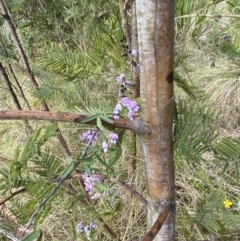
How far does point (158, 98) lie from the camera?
34 cm

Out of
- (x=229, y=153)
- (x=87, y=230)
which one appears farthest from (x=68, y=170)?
(x=87, y=230)

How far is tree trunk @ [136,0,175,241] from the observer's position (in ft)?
0.99

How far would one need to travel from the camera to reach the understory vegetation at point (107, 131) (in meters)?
0.44

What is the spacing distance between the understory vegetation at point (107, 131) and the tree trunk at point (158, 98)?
0.15 ft

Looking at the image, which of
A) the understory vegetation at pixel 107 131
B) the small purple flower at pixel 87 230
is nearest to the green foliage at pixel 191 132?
the understory vegetation at pixel 107 131

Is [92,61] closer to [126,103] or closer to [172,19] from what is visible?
[126,103]

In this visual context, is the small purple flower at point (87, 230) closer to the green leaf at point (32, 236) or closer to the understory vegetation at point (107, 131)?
the understory vegetation at point (107, 131)

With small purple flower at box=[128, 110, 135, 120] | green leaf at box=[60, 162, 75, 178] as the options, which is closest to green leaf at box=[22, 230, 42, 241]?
green leaf at box=[60, 162, 75, 178]

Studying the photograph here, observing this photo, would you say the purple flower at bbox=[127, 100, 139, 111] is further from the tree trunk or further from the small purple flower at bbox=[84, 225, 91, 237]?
the small purple flower at bbox=[84, 225, 91, 237]

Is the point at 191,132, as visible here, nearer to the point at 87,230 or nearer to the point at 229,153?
the point at 229,153

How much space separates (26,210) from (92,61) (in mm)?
365

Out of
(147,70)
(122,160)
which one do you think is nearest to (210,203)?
(147,70)

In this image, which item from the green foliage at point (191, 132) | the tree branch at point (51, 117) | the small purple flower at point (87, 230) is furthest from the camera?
the small purple flower at point (87, 230)

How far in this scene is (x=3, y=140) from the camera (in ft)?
6.19
